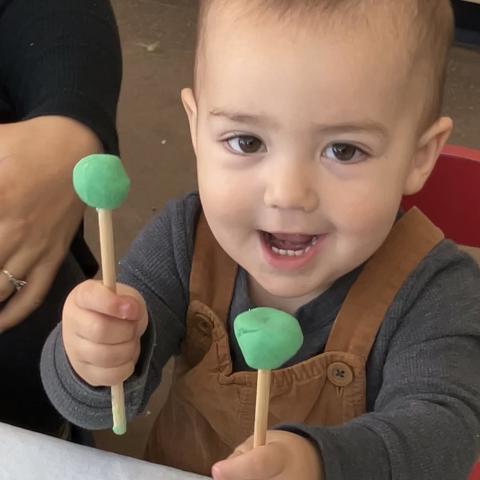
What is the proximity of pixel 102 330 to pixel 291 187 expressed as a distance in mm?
147

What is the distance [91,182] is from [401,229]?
0.34 meters

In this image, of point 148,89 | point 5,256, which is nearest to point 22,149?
point 5,256

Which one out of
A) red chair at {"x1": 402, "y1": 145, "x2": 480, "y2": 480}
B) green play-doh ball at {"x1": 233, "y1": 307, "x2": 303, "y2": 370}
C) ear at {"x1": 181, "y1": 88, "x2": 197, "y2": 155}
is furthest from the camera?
red chair at {"x1": 402, "y1": 145, "x2": 480, "y2": 480}

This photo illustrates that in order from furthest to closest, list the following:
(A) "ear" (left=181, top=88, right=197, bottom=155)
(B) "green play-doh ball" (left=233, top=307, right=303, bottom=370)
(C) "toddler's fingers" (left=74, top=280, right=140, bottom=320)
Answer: (A) "ear" (left=181, top=88, right=197, bottom=155)
(C) "toddler's fingers" (left=74, top=280, right=140, bottom=320)
(B) "green play-doh ball" (left=233, top=307, right=303, bottom=370)

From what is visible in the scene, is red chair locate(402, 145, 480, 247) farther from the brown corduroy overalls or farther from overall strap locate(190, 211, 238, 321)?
overall strap locate(190, 211, 238, 321)

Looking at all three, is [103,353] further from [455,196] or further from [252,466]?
[455,196]

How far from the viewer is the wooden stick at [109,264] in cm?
49

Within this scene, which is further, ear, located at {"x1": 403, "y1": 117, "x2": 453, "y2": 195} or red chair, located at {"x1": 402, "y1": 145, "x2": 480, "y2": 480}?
red chair, located at {"x1": 402, "y1": 145, "x2": 480, "y2": 480}

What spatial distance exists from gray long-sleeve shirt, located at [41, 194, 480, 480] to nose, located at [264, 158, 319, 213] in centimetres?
14

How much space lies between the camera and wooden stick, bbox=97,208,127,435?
0.49 m

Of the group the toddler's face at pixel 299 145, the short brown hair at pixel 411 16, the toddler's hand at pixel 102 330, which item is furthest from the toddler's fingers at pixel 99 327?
the short brown hair at pixel 411 16

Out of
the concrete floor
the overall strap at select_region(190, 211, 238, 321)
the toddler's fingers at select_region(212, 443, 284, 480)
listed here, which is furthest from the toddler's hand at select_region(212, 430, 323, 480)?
the concrete floor

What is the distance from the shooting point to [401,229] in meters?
0.74

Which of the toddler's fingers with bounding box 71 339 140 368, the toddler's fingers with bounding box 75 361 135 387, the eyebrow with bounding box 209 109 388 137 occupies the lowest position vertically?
the toddler's fingers with bounding box 75 361 135 387
